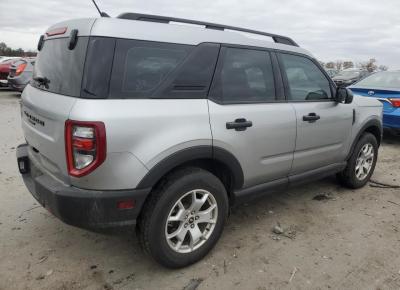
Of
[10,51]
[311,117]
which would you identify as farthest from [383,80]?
[10,51]

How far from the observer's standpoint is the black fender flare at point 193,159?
2.51 m

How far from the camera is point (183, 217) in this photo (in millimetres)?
2818

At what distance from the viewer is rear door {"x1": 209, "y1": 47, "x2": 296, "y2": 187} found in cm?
294

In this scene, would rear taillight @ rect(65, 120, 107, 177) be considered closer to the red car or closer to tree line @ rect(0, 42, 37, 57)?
the red car

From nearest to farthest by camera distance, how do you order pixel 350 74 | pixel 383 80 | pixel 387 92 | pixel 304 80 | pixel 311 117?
pixel 311 117 < pixel 304 80 < pixel 387 92 < pixel 383 80 < pixel 350 74

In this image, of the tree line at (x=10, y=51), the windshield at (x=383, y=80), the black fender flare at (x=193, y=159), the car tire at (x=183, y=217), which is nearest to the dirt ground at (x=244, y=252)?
the car tire at (x=183, y=217)

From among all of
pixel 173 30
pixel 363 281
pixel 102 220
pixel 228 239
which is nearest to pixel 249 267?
pixel 228 239

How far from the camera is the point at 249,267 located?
2955 mm

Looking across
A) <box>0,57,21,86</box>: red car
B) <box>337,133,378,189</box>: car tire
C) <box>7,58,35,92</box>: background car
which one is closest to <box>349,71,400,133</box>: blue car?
<box>337,133,378,189</box>: car tire

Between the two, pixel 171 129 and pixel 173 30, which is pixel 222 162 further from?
pixel 173 30

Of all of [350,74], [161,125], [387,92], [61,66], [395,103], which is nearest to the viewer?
[161,125]

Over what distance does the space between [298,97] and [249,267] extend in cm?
173

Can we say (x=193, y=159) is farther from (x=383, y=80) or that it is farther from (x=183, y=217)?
(x=383, y=80)

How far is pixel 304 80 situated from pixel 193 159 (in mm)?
1727
